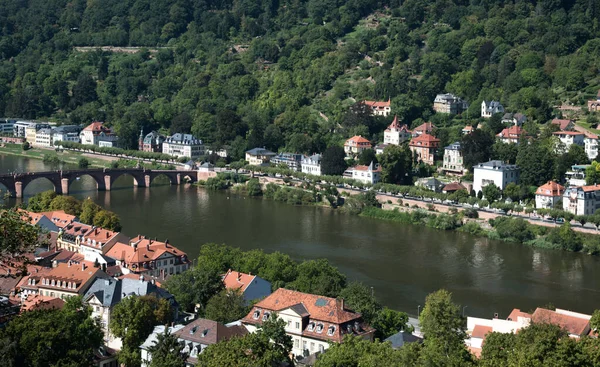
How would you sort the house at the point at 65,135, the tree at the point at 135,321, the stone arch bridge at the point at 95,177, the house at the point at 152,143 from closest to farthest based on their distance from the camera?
the tree at the point at 135,321
the stone arch bridge at the point at 95,177
the house at the point at 152,143
the house at the point at 65,135

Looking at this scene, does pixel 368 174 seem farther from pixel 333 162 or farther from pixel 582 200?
pixel 582 200

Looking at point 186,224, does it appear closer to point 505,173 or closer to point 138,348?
point 505,173

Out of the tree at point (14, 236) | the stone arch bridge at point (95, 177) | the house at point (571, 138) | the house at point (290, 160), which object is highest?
the house at point (571, 138)

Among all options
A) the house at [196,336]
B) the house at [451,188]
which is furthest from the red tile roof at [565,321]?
the house at [451,188]

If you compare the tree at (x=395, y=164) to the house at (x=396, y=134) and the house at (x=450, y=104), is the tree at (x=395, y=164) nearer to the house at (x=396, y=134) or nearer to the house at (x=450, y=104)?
the house at (x=396, y=134)

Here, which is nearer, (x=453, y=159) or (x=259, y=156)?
(x=453, y=159)

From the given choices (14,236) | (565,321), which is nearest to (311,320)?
(565,321)
